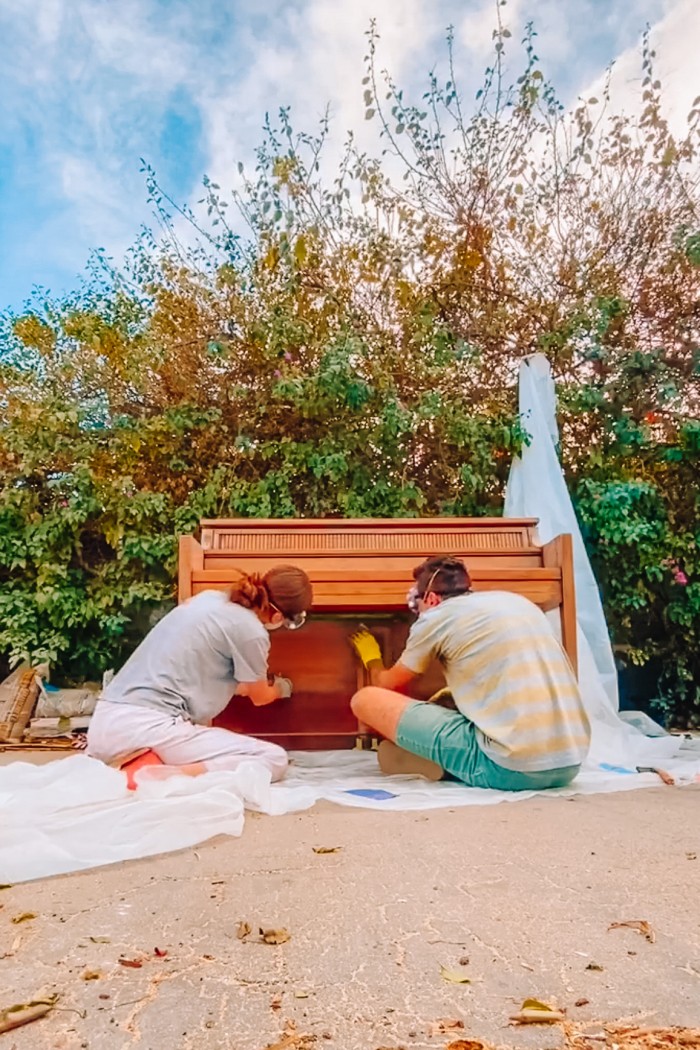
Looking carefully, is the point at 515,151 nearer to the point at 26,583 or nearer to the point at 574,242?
the point at 574,242

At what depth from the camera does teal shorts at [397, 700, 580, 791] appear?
254 centimetres

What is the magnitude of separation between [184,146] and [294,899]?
4943 mm

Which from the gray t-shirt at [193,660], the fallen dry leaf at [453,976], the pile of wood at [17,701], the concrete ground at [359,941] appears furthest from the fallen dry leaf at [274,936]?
the pile of wood at [17,701]

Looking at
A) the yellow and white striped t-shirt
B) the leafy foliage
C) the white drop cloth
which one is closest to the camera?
the white drop cloth

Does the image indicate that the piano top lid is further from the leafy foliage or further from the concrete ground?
the concrete ground

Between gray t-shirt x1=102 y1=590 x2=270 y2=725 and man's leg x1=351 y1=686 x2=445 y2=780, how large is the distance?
414 millimetres

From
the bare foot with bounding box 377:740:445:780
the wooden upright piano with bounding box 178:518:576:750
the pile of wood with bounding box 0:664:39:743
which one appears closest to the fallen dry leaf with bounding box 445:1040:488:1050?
the bare foot with bounding box 377:740:445:780

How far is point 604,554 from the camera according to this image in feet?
14.9

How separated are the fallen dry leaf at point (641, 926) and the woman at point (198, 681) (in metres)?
1.53

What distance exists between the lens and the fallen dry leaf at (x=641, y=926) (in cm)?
121

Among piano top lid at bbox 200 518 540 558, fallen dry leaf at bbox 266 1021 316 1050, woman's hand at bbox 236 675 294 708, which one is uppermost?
piano top lid at bbox 200 518 540 558

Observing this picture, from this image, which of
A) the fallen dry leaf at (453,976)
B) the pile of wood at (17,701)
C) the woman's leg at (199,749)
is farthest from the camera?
the pile of wood at (17,701)

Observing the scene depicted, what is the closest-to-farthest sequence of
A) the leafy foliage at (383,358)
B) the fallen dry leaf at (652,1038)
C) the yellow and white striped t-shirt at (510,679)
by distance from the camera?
the fallen dry leaf at (652,1038) → the yellow and white striped t-shirt at (510,679) → the leafy foliage at (383,358)

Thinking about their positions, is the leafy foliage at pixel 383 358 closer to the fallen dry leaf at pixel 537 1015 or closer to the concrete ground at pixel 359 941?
the concrete ground at pixel 359 941
